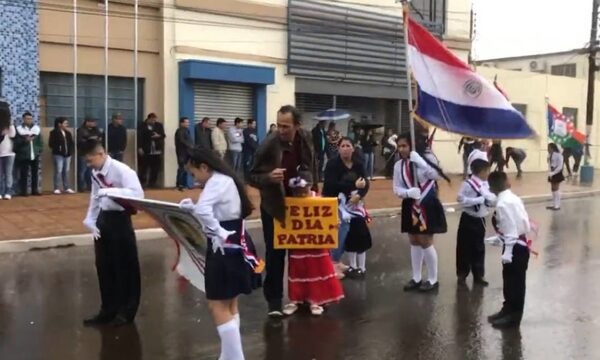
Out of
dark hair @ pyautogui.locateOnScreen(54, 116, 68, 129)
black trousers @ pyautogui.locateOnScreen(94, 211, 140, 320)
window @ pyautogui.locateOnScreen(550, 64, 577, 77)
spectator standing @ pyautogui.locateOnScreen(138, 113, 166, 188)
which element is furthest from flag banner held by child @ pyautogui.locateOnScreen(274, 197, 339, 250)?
window @ pyautogui.locateOnScreen(550, 64, 577, 77)

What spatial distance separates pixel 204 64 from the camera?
1839 centimetres

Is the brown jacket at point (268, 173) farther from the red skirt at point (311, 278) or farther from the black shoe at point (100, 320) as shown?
the black shoe at point (100, 320)

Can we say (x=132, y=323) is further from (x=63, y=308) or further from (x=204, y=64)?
(x=204, y=64)

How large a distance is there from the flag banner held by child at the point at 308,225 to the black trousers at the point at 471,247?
221cm

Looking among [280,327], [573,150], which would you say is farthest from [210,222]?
[573,150]

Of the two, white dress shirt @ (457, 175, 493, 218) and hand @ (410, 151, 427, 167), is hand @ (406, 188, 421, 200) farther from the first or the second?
white dress shirt @ (457, 175, 493, 218)

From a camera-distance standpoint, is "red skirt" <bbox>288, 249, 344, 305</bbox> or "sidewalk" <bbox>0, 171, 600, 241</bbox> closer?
"red skirt" <bbox>288, 249, 344, 305</bbox>

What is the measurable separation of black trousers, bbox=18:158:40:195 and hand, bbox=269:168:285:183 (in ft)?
33.3

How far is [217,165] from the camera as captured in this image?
520 centimetres

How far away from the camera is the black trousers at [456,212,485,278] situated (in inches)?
340

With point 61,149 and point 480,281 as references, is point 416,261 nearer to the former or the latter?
point 480,281

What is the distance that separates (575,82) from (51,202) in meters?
26.9

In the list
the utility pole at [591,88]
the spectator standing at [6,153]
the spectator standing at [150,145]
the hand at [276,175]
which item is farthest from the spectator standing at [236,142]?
the utility pole at [591,88]

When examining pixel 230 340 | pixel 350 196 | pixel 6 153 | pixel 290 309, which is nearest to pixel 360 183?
pixel 350 196
